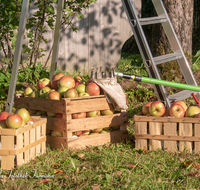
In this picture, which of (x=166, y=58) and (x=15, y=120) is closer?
(x=15, y=120)

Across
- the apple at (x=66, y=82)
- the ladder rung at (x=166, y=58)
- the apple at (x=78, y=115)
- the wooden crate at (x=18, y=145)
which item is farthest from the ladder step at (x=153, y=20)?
the wooden crate at (x=18, y=145)

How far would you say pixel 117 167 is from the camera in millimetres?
2072

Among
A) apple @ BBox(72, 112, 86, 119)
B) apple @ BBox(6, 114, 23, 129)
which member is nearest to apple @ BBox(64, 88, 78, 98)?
apple @ BBox(72, 112, 86, 119)

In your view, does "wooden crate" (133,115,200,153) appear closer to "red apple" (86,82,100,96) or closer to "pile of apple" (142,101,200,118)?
"pile of apple" (142,101,200,118)

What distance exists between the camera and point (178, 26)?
4113mm

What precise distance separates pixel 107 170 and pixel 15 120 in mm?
786

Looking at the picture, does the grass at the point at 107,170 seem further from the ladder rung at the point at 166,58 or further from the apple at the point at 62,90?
the ladder rung at the point at 166,58

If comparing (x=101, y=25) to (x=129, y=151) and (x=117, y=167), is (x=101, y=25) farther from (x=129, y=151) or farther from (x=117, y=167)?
(x=117, y=167)

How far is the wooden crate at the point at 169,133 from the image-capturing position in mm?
2322

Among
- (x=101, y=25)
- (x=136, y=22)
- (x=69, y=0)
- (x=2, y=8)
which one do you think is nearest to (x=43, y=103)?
(x=136, y=22)

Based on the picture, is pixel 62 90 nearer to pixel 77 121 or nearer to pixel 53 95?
pixel 53 95

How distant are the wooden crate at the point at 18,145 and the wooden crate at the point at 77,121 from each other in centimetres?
25

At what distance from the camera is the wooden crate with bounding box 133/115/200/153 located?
232 cm

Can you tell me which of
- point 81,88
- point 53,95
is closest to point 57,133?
point 53,95
